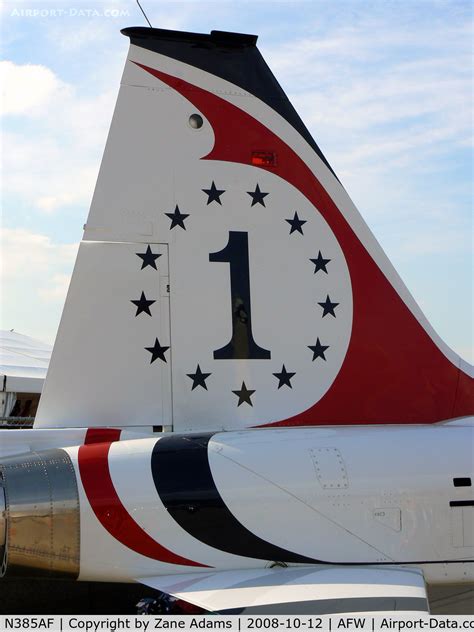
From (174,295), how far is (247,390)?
0.70m

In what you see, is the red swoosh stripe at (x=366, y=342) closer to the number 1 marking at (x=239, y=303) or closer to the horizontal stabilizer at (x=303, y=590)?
the number 1 marking at (x=239, y=303)

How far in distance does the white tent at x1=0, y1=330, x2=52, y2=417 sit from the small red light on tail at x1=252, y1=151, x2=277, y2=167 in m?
7.33

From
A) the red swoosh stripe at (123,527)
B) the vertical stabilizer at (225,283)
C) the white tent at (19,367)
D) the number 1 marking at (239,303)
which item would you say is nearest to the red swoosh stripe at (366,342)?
the vertical stabilizer at (225,283)

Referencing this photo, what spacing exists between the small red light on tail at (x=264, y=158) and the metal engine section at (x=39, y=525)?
2203 mm

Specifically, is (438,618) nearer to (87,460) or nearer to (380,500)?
(380,500)

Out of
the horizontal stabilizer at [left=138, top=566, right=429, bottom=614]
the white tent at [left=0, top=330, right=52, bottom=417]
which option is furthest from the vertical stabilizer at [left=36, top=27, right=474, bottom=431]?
the white tent at [left=0, top=330, right=52, bottom=417]

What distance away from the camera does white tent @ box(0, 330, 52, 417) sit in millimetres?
11109

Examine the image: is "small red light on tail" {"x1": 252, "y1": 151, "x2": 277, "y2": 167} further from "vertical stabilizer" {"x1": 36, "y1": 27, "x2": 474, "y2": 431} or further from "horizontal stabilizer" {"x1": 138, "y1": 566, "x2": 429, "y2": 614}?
"horizontal stabilizer" {"x1": 138, "y1": 566, "x2": 429, "y2": 614}

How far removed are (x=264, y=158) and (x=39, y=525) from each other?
8.25 feet

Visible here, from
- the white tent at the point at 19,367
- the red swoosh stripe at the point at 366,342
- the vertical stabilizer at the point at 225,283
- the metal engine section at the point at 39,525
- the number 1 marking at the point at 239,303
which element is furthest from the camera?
the white tent at the point at 19,367

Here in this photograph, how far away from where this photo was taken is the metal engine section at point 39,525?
3.71 metres

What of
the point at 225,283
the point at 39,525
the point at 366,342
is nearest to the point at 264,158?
the point at 225,283

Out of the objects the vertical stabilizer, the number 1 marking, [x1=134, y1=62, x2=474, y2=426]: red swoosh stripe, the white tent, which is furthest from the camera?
the white tent

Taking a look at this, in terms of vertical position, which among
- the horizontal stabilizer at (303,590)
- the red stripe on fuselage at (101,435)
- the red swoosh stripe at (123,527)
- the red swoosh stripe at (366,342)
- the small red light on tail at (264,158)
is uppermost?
the small red light on tail at (264,158)
